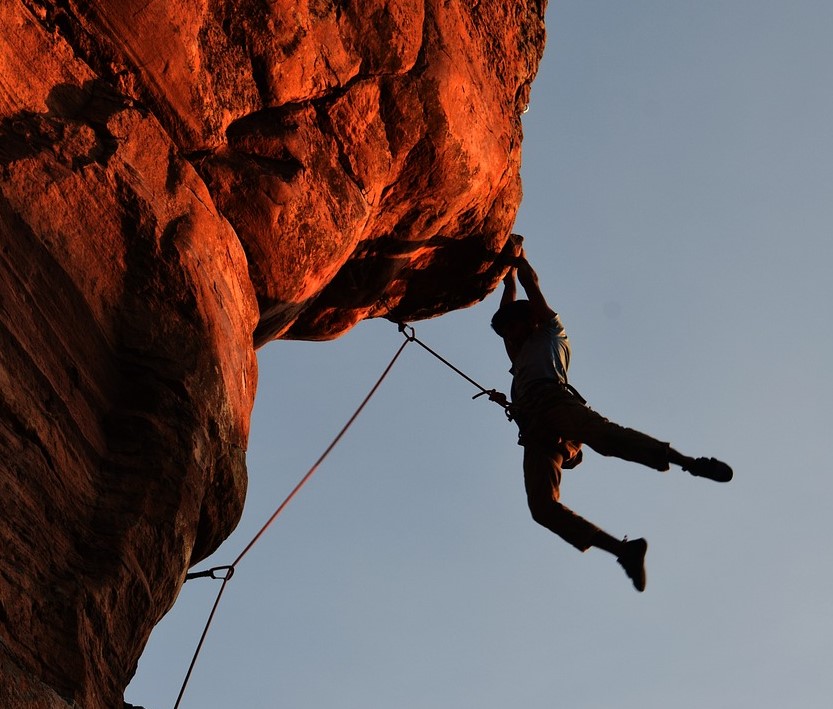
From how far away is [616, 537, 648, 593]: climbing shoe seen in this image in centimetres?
762

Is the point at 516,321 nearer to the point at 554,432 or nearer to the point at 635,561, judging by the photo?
the point at 554,432

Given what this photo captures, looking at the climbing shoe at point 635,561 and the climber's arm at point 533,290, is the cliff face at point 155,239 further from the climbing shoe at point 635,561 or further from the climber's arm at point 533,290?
the climbing shoe at point 635,561

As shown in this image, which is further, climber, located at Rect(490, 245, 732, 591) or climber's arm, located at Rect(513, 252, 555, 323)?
climber's arm, located at Rect(513, 252, 555, 323)

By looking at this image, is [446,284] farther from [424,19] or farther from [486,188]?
[424,19]

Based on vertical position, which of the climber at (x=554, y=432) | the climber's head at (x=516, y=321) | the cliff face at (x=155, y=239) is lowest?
the cliff face at (x=155, y=239)

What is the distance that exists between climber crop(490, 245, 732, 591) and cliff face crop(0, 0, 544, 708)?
149 cm

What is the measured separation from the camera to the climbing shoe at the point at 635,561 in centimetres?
762

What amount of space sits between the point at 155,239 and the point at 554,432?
3636 millimetres

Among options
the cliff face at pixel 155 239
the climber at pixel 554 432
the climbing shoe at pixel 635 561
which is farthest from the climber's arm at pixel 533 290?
the climbing shoe at pixel 635 561

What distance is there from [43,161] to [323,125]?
7.85 feet

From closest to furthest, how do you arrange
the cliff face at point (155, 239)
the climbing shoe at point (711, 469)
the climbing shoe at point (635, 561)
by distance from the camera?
the cliff face at point (155, 239) → the climbing shoe at point (711, 469) → the climbing shoe at point (635, 561)

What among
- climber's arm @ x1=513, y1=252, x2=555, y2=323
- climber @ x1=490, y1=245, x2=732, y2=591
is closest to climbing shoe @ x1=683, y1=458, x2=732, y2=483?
climber @ x1=490, y1=245, x2=732, y2=591

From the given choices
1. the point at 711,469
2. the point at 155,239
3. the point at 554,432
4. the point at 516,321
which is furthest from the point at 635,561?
the point at 155,239

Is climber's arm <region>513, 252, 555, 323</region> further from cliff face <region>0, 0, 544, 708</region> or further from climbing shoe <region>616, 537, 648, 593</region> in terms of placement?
climbing shoe <region>616, 537, 648, 593</region>
